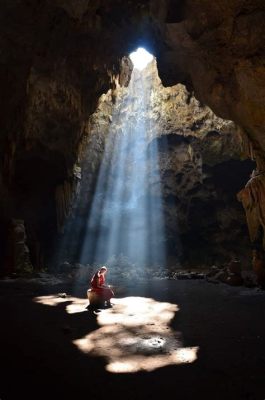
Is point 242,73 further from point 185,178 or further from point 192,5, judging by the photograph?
point 185,178

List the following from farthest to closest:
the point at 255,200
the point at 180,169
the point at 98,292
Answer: the point at 180,169
the point at 255,200
the point at 98,292

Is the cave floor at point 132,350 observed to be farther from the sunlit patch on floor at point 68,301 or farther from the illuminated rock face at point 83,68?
the illuminated rock face at point 83,68

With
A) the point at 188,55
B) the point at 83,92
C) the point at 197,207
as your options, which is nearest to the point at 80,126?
the point at 83,92

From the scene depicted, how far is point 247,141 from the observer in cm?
1062

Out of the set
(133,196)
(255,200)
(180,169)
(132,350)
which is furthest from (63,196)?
(132,350)

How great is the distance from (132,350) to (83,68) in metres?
13.2

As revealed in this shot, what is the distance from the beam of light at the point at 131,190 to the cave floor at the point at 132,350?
1892 centimetres

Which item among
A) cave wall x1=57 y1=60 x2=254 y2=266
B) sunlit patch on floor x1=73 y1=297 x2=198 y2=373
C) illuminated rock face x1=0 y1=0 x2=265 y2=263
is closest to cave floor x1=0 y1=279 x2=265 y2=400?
sunlit patch on floor x1=73 y1=297 x2=198 y2=373

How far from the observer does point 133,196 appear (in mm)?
28422

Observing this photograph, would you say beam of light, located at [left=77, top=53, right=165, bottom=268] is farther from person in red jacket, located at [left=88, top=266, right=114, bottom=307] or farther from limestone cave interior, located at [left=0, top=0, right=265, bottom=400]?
person in red jacket, located at [left=88, top=266, right=114, bottom=307]

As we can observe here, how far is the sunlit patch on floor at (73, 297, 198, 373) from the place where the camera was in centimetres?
428

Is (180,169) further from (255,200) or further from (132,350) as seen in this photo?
(132,350)

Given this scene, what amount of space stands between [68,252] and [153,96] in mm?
14966

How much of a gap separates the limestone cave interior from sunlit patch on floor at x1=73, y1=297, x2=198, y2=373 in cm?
4
